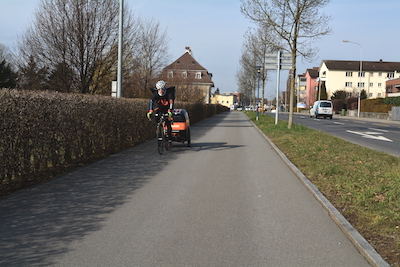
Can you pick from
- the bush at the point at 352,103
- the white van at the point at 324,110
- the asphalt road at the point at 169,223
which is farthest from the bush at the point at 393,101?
the asphalt road at the point at 169,223

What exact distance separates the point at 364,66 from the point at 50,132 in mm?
103605

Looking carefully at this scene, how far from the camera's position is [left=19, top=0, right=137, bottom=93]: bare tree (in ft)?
62.2

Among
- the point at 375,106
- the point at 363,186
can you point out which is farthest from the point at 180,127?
the point at 375,106

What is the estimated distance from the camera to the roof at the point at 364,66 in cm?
9844

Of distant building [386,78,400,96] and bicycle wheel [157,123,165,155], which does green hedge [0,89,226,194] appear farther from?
distant building [386,78,400,96]

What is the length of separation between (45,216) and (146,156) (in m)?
5.85

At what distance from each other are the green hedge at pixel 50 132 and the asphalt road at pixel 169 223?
1.29 feet

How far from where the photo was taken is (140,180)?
7.58m

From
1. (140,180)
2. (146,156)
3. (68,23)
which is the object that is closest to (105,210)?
(140,180)

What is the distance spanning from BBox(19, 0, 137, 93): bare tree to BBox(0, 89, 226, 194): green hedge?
901 cm

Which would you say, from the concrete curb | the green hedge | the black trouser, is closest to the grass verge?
the concrete curb

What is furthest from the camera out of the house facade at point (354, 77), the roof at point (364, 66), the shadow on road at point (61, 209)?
the roof at point (364, 66)

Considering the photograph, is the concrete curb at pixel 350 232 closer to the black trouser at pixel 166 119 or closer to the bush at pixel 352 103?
the black trouser at pixel 166 119

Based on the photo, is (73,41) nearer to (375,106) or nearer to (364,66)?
(375,106)
